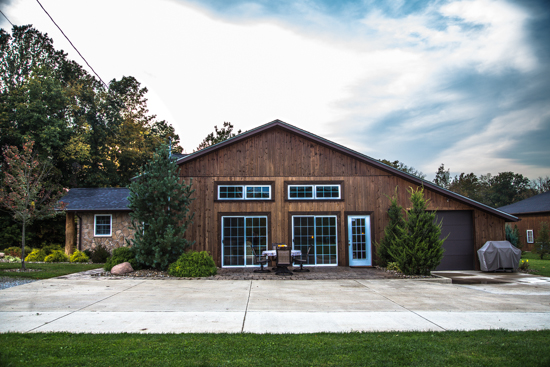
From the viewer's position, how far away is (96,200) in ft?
63.7

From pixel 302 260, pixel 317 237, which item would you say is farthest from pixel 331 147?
pixel 302 260

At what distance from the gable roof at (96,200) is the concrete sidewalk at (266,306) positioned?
7.94 metres

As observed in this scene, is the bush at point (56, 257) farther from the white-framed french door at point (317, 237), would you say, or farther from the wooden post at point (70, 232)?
the white-framed french door at point (317, 237)

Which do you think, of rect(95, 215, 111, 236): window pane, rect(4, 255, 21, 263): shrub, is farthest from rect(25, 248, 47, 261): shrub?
rect(95, 215, 111, 236): window pane

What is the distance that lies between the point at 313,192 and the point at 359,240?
9.01ft

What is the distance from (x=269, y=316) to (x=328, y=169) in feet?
30.7

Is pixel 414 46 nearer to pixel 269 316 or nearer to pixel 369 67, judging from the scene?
pixel 369 67

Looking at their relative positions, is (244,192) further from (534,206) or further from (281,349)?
(534,206)

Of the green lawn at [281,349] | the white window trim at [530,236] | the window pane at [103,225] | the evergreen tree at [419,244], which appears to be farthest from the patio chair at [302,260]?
the white window trim at [530,236]

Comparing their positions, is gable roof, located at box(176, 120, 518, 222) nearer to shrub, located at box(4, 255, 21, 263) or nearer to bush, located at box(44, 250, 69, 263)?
bush, located at box(44, 250, 69, 263)

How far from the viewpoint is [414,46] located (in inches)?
A: 591

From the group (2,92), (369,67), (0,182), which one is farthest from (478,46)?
(2,92)

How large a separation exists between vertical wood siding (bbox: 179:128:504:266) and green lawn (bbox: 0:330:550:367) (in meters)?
9.41

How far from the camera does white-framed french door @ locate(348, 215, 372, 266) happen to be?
48.9ft
